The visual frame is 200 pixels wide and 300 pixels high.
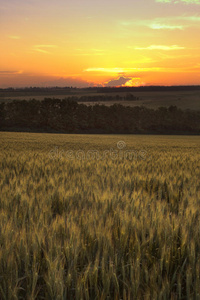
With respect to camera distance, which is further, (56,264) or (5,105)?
(5,105)

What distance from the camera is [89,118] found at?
69.5 m

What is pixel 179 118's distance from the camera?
242 feet

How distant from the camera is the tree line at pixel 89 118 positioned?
65.3 meters

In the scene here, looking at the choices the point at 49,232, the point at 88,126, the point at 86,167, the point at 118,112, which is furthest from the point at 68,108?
the point at 49,232

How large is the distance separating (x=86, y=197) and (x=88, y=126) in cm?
6544

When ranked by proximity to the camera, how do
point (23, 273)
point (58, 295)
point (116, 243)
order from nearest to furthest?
1. point (58, 295)
2. point (23, 273)
3. point (116, 243)

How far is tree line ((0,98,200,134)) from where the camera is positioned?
65312mm

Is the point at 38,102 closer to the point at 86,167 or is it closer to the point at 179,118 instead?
the point at 179,118

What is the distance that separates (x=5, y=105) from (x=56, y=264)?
68.3 meters

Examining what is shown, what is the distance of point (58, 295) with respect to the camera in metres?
1.51

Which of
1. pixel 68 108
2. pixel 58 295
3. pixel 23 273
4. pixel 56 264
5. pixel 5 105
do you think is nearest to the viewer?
pixel 58 295

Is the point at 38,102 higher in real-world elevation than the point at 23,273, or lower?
higher

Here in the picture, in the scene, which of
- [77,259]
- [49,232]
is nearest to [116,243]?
[77,259]

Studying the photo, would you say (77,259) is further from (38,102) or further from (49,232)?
(38,102)
